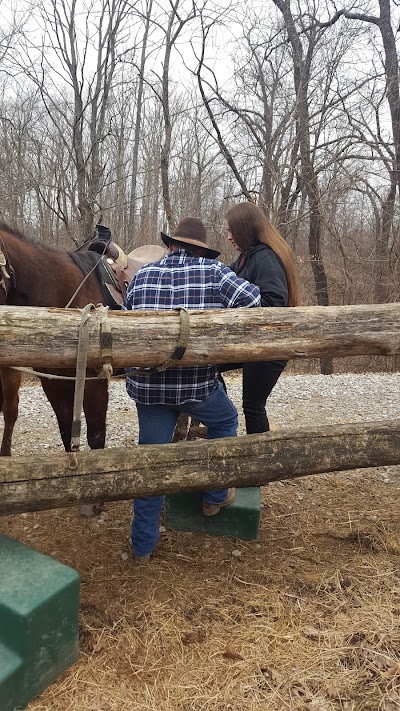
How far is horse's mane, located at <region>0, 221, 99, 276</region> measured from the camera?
3309mm

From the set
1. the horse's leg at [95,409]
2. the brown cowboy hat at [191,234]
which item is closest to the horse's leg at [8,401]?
the horse's leg at [95,409]

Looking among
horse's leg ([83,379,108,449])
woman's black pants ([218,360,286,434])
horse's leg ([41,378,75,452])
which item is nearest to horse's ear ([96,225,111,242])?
horse's leg ([83,379,108,449])

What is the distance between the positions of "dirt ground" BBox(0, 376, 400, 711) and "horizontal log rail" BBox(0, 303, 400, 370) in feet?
4.39

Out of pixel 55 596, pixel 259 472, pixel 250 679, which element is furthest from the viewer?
pixel 259 472

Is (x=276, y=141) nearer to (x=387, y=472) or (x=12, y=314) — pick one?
(x=387, y=472)

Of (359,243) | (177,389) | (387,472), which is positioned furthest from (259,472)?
(359,243)

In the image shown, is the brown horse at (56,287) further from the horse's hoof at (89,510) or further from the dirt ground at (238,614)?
the dirt ground at (238,614)

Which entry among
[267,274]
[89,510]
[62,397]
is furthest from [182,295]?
[89,510]

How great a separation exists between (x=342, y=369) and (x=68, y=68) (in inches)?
356

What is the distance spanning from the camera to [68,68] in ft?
28.9

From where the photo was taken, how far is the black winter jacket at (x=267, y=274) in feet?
10.3

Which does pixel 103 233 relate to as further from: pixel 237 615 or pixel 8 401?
pixel 237 615

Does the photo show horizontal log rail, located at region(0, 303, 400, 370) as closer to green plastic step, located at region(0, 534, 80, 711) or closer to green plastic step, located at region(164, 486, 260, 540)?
green plastic step, located at region(0, 534, 80, 711)

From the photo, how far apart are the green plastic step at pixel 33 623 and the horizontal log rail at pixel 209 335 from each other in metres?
0.95
